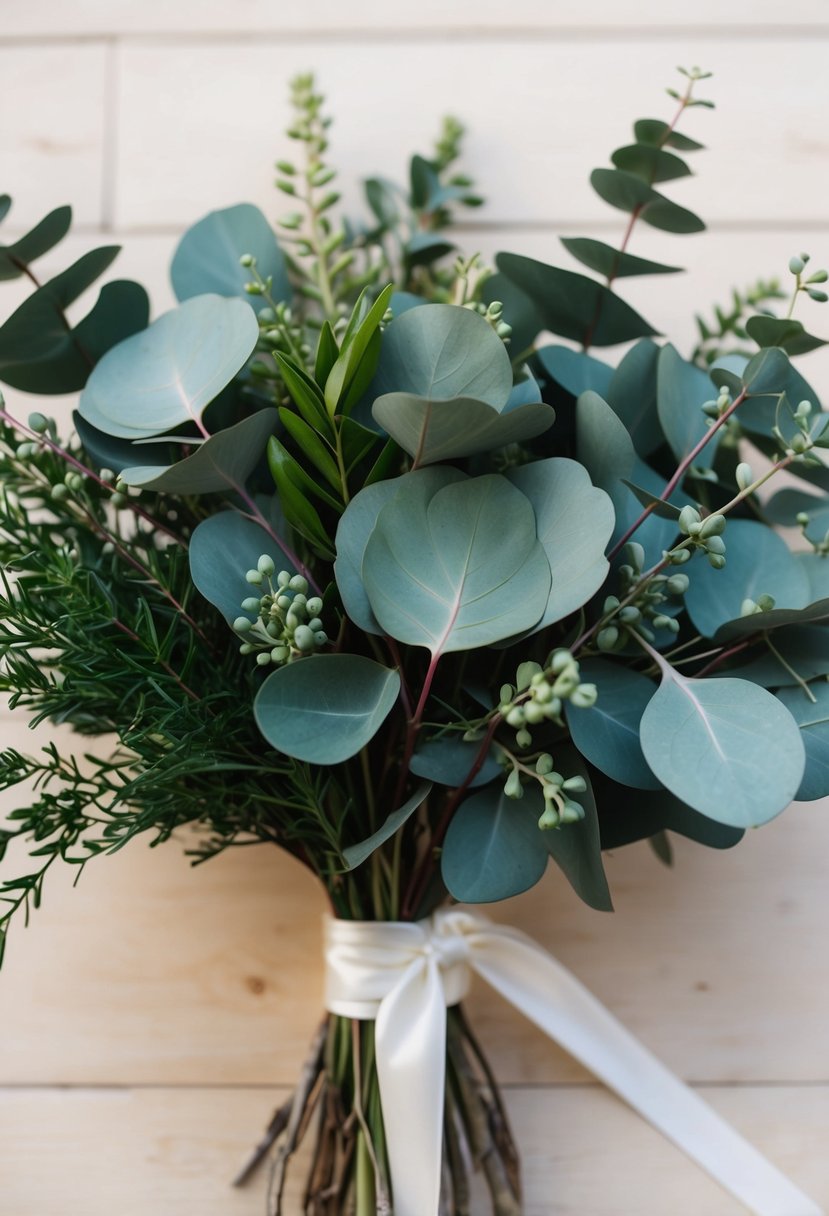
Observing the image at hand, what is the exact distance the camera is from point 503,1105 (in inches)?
23.9

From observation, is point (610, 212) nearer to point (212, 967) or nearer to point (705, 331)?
point (705, 331)

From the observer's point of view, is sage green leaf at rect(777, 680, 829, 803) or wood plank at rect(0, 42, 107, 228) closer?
sage green leaf at rect(777, 680, 829, 803)

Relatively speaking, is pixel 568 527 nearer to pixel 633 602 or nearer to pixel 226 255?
pixel 633 602

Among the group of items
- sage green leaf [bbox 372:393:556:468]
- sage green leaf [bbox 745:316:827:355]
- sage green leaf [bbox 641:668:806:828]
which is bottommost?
sage green leaf [bbox 641:668:806:828]

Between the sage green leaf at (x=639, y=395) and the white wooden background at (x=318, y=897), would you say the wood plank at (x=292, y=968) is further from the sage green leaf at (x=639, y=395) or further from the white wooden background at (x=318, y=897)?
the sage green leaf at (x=639, y=395)

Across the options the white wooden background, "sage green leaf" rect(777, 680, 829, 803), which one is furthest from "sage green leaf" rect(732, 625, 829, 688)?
the white wooden background

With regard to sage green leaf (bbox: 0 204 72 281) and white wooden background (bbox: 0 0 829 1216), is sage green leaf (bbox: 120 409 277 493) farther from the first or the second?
white wooden background (bbox: 0 0 829 1216)

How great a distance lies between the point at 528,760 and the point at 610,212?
0.45 metres

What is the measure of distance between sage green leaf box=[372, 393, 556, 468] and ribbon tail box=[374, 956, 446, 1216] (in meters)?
0.29

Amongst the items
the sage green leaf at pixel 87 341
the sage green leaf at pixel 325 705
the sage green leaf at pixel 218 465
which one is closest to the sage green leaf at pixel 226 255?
the sage green leaf at pixel 87 341

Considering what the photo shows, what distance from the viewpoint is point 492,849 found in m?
0.45

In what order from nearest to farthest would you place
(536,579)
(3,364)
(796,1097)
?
(536,579), (3,364), (796,1097)

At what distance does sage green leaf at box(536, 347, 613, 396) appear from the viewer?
524mm

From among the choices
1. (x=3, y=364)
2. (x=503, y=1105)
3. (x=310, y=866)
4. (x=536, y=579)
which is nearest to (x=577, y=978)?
(x=503, y=1105)
